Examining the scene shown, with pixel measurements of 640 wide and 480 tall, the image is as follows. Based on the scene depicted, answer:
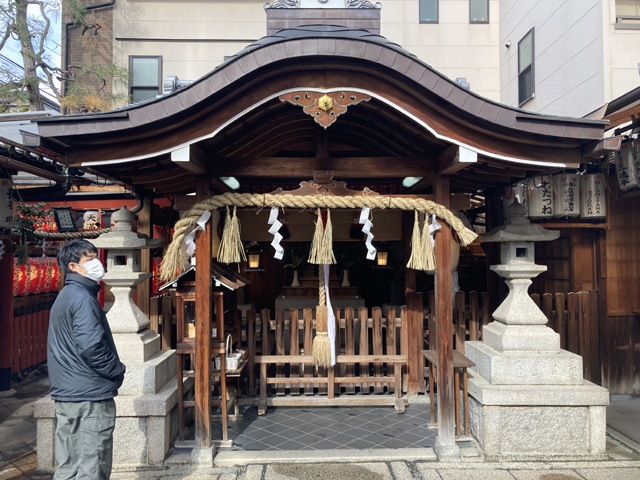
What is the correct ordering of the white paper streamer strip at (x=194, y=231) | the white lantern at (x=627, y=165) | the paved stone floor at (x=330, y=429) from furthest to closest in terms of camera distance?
1. the white lantern at (x=627, y=165)
2. the paved stone floor at (x=330, y=429)
3. the white paper streamer strip at (x=194, y=231)

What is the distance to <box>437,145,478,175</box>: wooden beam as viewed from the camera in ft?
15.8

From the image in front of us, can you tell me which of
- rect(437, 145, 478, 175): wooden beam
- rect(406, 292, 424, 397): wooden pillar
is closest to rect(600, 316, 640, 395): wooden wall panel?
rect(406, 292, 424, 397): wooden pillar

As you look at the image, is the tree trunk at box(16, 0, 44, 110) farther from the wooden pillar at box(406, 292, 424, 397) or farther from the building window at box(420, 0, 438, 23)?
the wooden pillar at box(406, 292, 424, 397)

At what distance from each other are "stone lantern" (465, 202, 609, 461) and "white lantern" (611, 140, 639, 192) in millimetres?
2234

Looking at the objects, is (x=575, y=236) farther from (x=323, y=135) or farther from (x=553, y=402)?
(x=323, y=135)

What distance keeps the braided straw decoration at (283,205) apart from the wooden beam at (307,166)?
39 cm

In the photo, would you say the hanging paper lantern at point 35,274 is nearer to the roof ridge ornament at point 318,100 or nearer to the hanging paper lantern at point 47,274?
the hanging paper lantern at point 47,274

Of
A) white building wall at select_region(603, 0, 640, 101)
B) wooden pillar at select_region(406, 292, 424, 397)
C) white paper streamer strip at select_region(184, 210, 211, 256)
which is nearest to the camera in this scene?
white paper streamer strip at select_region(184, 210, 211, 256)

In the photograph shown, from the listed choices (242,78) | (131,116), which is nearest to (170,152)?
(131,116)

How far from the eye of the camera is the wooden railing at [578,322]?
7.54 meters

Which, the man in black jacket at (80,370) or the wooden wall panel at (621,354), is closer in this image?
the man in black jacket at (80,370)

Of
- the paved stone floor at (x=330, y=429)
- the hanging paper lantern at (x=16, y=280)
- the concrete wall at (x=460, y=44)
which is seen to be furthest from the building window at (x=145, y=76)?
the paved stone floor at (x=330, y=429)

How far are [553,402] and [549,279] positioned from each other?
13.7 feet

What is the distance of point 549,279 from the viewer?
8.64m
